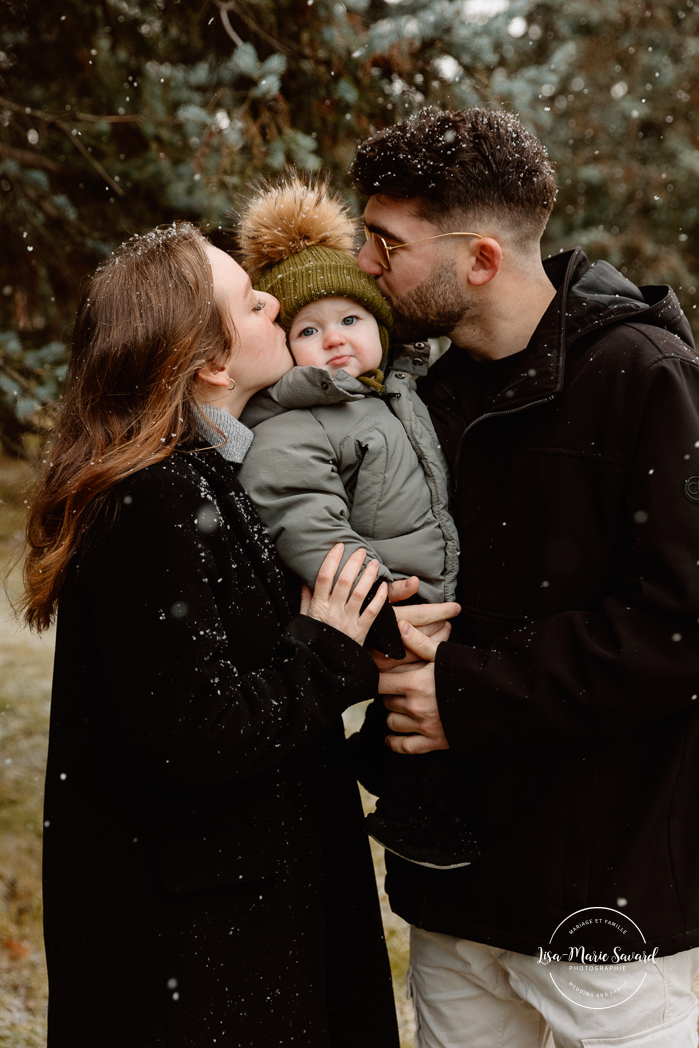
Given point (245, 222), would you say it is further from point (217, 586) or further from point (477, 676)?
point (477, 676)

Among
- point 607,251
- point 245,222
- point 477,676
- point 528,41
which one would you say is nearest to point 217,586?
point 477,676

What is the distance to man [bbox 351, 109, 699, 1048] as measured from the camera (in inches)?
76.9

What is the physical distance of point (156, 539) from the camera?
5.85 ft

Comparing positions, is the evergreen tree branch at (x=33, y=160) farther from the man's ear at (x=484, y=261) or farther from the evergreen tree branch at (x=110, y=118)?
the man's ear at (x=484, y=261)

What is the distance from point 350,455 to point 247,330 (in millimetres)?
430

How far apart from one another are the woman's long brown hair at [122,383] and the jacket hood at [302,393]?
0.81 ft

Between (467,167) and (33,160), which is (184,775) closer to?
(467,167)

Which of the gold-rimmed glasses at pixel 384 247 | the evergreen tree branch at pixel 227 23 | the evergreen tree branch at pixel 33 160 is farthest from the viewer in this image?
the evergreen tree branch at pixel 33 160

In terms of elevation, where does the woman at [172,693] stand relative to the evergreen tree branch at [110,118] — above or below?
below

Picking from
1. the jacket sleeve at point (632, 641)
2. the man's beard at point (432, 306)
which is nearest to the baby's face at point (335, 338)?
the man's beard at point (432, 306)

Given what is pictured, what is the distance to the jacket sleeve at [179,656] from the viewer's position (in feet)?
5.81

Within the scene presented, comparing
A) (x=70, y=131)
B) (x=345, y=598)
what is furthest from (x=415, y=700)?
(x=70, y=131)

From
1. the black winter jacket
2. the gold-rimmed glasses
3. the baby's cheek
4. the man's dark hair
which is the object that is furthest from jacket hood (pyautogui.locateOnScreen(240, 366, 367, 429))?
the man's dark hair

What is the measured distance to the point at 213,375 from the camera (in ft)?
6.89
